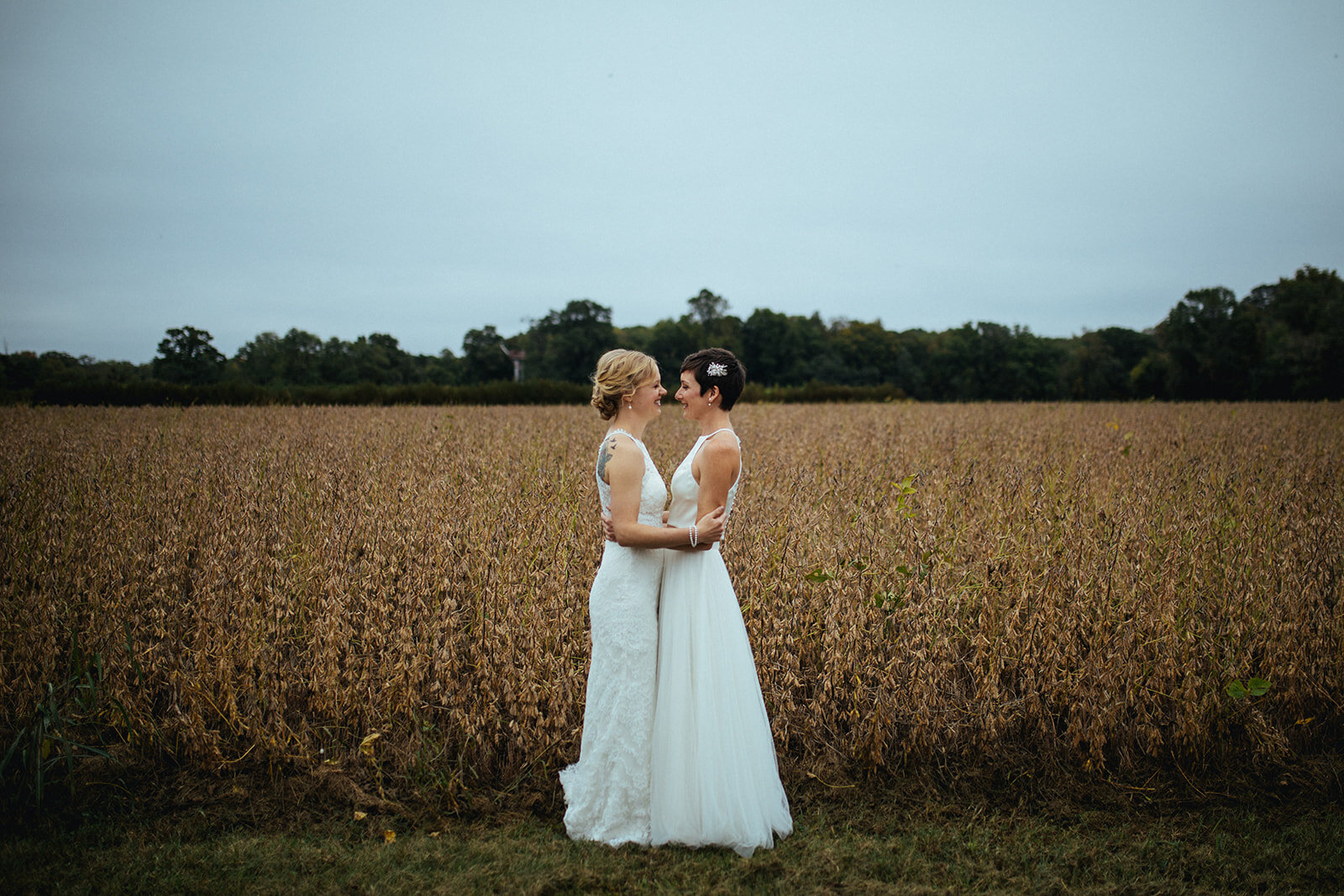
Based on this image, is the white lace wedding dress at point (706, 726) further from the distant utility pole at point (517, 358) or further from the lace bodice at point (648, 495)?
the distant utility pole at point (517, 358)

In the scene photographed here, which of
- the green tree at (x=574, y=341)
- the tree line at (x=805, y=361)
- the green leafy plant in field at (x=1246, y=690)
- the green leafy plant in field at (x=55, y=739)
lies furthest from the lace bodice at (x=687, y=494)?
the green tree at (x=574, y=341)

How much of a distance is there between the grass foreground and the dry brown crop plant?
0.86 feet

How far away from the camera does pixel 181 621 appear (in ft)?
14.0

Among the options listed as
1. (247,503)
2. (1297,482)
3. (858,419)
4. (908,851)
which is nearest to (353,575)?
(247,503)

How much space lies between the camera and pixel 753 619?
4160 mm

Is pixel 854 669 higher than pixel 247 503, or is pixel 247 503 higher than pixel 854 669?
pixel 247 503

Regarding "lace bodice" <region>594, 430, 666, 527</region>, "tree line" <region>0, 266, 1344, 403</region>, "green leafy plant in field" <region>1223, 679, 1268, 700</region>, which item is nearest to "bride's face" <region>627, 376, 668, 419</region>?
"lace bodice" <region>594, 430, 666, 527</region>

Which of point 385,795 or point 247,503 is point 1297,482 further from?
point 247,503

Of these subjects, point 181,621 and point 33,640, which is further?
point 181,621

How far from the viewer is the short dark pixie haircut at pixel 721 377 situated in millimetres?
2795

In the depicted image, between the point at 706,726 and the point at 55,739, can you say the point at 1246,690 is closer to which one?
the point at 706,726

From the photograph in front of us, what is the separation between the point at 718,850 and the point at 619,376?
6.90ft

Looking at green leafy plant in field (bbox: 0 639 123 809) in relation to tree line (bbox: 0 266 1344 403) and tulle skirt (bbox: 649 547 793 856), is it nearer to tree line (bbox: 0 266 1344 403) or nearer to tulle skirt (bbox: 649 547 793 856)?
tulle skirt (bbox: 649 547 793 856)

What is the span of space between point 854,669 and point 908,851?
3.39ft
